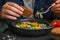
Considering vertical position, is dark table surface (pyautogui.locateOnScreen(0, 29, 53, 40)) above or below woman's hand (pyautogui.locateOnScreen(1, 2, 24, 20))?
below

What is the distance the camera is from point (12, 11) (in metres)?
1.43

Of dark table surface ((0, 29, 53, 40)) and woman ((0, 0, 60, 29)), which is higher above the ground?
woman ((0, 0, 60, 29))

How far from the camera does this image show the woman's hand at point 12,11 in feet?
4.60

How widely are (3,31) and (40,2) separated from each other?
2.19 ft

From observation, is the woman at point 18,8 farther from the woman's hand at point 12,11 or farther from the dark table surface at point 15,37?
the dark table surface at point 15,37

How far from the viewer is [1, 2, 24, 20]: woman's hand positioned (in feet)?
4.60

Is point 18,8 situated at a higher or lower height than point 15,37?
higher

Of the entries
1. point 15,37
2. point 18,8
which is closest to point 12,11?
point 18,8

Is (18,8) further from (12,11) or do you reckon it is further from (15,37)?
(15,37)

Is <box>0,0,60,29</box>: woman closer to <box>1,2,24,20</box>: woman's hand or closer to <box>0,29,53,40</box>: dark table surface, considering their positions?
<box>1,2,24,20</box>: woman's hand

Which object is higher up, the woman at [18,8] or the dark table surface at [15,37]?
the woman at [18,8]

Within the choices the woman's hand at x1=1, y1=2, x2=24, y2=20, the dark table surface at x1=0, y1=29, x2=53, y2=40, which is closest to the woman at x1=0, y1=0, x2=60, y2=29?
the woman's hand at x1=1, y1=2, x2=24, y2=20

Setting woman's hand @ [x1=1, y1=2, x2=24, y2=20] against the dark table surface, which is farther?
woman's hand @ [x1=1, y1=2, x2=24, y2=20]

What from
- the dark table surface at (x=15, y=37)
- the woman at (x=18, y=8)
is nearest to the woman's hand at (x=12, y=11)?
the woman at (x=18, y=8)
